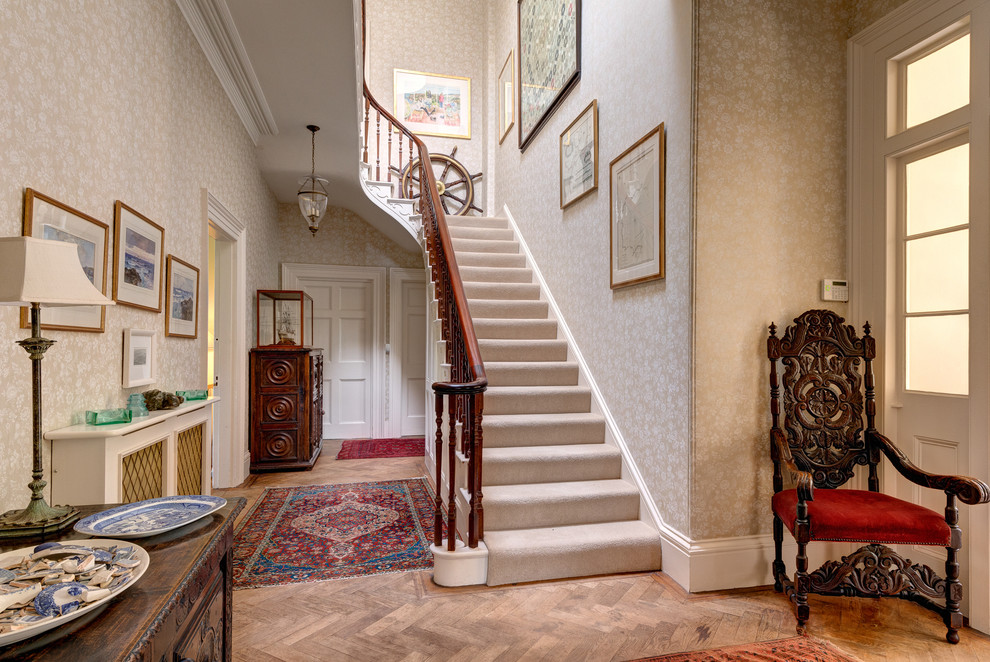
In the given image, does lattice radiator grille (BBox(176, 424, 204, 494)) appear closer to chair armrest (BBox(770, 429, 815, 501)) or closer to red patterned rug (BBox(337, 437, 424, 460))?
red patterned rug (BBox(337, 437, 424, 460))

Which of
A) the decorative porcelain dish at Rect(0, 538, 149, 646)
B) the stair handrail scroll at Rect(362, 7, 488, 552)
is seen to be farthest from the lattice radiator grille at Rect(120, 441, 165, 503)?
the stair handrail scroll at Rect(362, 7, 488, 552)

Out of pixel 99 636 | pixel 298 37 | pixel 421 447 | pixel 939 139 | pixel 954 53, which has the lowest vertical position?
pixel 421 447

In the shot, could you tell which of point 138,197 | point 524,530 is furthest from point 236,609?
point 138,197

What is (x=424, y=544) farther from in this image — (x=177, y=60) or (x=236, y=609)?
(x=177, y=60)

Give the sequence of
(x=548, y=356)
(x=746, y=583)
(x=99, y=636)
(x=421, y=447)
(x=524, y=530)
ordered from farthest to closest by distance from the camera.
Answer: (x=421, y=447)
(x=548, y=356)
(x=524, y=530)
(x=746, y=583)
(x=99, y=636)

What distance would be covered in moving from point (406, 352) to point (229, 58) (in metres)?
3.83

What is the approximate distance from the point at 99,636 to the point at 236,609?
1.75m

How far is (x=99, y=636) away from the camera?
83 centimetres

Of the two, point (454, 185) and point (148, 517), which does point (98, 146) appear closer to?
point (148, 517)

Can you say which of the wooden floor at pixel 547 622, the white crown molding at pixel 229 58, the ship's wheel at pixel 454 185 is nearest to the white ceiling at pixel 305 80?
the white crown molding at pixel 229 58

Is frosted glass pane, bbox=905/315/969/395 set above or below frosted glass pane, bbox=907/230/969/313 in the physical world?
below

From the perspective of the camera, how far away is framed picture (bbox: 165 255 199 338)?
2846mm

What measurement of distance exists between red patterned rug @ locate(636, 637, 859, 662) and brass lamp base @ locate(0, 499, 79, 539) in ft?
6.18

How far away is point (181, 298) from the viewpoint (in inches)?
120
